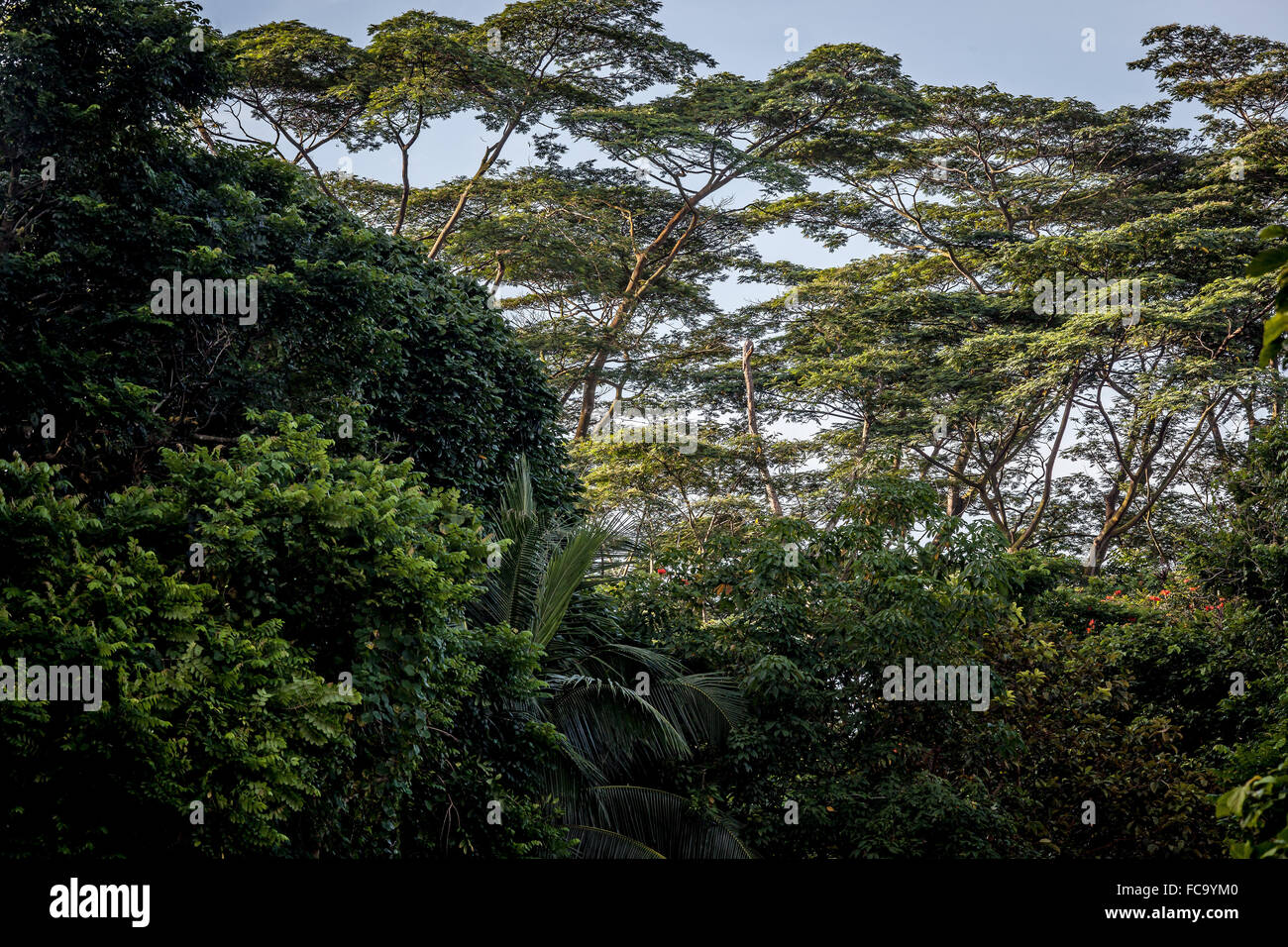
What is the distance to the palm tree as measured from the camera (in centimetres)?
733

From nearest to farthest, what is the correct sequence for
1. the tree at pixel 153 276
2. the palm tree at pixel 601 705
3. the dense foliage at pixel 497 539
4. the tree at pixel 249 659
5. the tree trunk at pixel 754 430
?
1. the tree at pixel 249 659
2. the dense foliage at pixel 497 539
3. the tree at pixel 153 276
4. the palm tree at pixel 601 705
5. the tree trunk at pixel 754 430

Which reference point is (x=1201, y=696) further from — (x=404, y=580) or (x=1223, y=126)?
(x=1223, y=126)

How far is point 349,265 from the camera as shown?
24.2ft

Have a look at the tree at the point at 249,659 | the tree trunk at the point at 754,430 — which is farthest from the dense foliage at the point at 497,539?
the tree trunk at the point at 754,430

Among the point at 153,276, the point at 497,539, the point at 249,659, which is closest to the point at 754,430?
the point at 497,539

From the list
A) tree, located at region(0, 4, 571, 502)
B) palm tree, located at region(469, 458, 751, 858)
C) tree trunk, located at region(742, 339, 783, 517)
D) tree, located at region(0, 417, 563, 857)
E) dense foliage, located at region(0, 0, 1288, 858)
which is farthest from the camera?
tree trunk, located at region(742, 339, 783, 517)

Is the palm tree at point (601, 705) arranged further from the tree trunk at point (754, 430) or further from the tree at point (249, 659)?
the tree trunk at point (754, 430)

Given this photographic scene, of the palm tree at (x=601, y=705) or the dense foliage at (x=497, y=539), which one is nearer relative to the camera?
the dense foliage at (x=497, y=539)

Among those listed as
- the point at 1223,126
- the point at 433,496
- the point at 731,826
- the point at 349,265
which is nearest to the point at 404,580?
the point at 433,496

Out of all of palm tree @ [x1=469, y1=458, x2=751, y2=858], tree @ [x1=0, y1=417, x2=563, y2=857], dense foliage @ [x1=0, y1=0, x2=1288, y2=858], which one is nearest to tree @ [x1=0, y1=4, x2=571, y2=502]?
dense foliage @ [x1=0, y1=0, x2=1288, y2=858]

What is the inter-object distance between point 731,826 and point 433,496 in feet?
10.5

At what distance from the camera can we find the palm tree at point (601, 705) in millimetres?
7328

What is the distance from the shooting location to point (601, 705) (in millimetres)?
7402

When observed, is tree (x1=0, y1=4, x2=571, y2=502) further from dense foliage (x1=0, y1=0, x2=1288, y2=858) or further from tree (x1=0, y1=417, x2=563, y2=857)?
tree (x1=0, y1=417, x2=563, y2=857)
